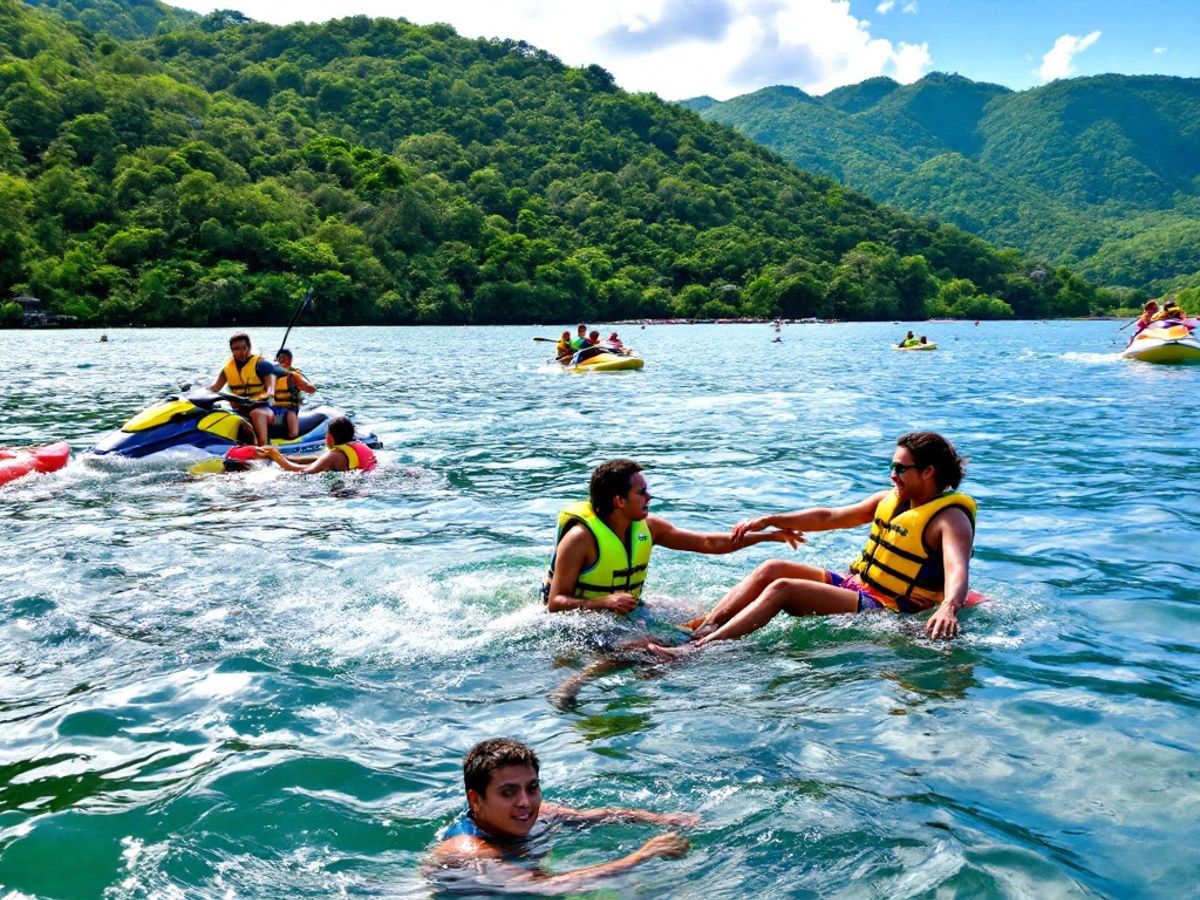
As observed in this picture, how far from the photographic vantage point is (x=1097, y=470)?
1185 centimetres

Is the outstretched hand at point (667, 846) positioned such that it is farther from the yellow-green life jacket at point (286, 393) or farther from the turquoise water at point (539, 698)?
the yellow-green life jacket at point (286, 393)

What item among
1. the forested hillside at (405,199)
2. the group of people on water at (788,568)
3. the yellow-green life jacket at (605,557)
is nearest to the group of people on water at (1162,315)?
the group of people on water at (788,568)

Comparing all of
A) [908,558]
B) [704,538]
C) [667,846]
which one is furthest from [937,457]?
[667,846]

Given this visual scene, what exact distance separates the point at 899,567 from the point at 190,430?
8.53 meters

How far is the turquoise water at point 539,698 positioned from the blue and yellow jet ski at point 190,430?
1.62 ft

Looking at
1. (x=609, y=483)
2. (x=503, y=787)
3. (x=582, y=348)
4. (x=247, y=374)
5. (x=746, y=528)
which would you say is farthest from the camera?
(x=582, y=348)

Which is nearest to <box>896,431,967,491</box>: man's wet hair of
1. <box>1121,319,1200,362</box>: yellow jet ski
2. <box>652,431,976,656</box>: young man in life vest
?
<box>652,431,976,656</box>: young man in life vest

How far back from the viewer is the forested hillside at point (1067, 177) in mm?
140250

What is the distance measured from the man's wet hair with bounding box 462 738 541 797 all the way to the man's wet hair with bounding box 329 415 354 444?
823 cm

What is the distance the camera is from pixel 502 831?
11.5 ft

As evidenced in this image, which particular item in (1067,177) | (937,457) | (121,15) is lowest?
(937,457)

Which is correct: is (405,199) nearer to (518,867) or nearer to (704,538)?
(704,538)

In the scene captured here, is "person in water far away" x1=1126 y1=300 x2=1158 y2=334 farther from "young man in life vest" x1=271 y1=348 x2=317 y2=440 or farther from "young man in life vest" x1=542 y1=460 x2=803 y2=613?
"young man in life vest" x1=542 y1=460 x2=803 y2=613

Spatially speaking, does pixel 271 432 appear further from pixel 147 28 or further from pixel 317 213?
pixel 147 28
